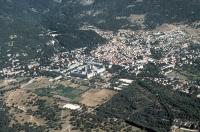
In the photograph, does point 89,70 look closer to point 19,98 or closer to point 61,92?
point 61,92

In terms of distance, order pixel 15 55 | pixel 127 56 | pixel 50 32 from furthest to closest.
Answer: pixel 50 32 → pixel 15 55 → pixel 127 56

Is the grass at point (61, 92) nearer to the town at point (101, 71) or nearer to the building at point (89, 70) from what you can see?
the town at point (101, 71)

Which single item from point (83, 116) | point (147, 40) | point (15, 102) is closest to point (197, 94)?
point (83, 116)

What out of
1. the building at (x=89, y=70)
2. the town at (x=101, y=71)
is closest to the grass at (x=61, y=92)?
the town at (x=101, y=71)

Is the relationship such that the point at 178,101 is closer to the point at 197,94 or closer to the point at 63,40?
the point at 197,94

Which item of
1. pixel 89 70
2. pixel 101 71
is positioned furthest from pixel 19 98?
pixel 101 71

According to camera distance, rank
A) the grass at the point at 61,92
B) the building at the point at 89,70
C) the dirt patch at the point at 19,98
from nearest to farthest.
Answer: the dirt patch at the point at 19,98 < the grass at the point at 61,92 < the building at the point at 89,70

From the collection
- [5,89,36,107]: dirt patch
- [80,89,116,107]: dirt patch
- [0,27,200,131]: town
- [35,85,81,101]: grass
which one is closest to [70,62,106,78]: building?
[0,27,200,131]: town

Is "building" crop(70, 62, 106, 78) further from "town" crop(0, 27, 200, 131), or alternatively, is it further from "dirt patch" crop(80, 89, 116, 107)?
"dirt patch" crop(80, 89, 116, 107)

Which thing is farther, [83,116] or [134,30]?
[134,30]
